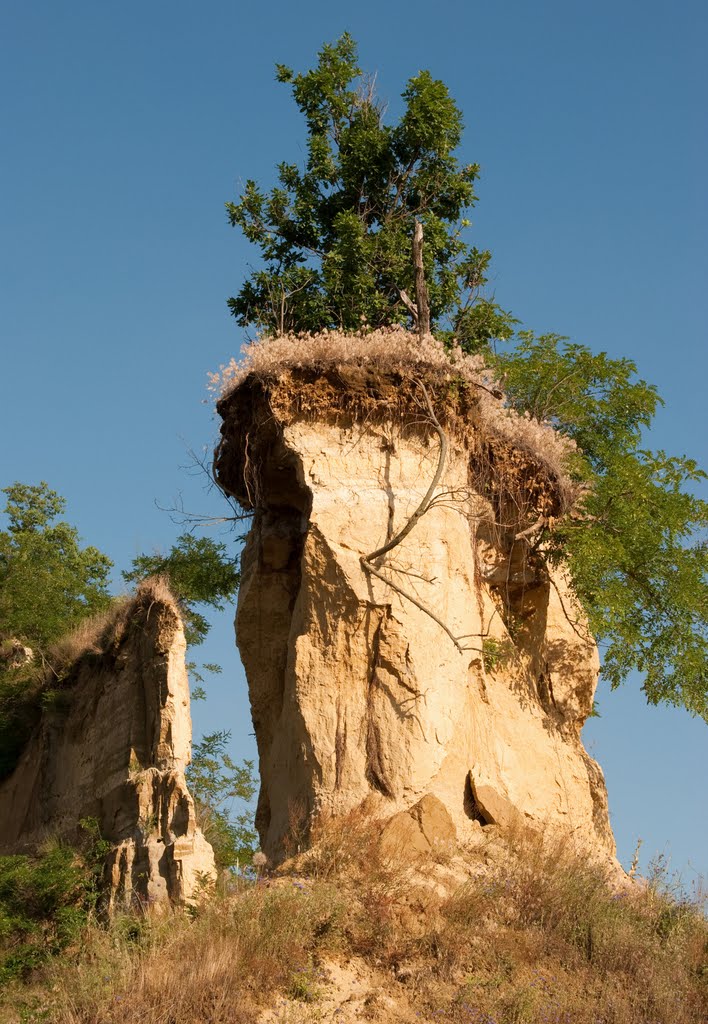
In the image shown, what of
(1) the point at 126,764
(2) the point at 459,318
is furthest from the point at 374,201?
(1) the point at 126,764

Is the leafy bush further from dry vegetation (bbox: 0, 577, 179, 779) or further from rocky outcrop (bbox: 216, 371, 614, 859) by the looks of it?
dry vegetation (bbox: 0, 577, 179, 779)

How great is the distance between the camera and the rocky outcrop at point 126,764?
630 inches

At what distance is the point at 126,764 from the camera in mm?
18266

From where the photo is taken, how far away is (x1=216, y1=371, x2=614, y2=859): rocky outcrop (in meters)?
13.1

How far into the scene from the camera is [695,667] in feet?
52.9

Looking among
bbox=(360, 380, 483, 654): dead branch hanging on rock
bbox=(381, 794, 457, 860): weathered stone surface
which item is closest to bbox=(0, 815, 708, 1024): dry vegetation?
bbox=(381, 794, 457, 860): weathered stone surface

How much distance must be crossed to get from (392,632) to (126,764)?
6.61 meters

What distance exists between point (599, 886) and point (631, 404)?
28.0 feet

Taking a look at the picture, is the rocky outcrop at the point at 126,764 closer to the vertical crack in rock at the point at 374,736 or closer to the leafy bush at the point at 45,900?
the leafy bush at the point at 45,900

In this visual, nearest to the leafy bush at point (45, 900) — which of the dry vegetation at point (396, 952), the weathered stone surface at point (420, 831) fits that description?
the dry vegetation at point (396, 952)

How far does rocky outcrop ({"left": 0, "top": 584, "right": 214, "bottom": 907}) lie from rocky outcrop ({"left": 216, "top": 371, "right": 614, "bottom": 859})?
6.55 feet

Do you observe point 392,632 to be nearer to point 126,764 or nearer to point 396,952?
point 396,952

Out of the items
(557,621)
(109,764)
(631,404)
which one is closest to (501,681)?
(557,621)

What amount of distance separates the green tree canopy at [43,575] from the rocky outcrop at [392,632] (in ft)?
33.9
